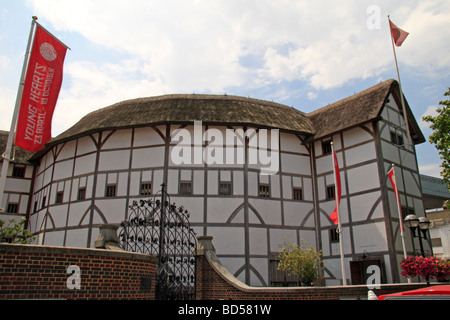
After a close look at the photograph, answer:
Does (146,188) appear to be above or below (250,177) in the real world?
below

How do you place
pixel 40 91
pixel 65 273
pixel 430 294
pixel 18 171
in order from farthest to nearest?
pixel 18 171 → pixel 40 91 → pixel 65 273 → pixel 430 294

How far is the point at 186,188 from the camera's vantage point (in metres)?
20.4

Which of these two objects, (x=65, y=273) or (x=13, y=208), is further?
(x=13, y=208)

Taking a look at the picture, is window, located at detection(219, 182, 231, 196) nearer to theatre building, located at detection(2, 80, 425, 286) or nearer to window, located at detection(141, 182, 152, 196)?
theatre building, located at detection(2, 80, 425, 286)

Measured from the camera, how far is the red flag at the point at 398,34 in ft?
64.4

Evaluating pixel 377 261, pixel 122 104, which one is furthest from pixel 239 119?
pixel 377 261

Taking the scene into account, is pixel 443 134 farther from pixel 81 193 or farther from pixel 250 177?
pixel 81 193

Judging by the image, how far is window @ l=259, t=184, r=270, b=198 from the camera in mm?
20859

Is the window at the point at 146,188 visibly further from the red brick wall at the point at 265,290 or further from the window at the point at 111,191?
the red brick wall at the point at 265,290

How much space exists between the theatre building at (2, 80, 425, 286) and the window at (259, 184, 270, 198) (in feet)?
0.19

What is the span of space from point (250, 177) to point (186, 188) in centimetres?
370

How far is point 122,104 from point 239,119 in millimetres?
8814

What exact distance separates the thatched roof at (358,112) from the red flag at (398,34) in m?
2.62

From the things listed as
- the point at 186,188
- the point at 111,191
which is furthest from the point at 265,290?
the point at 111,191
